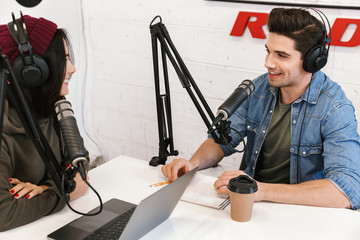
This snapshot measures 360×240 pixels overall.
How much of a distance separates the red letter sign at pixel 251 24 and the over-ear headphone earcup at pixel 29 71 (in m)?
1.34

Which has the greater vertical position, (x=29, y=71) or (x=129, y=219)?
(x=29, y=71)

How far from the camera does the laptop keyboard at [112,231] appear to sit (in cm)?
112

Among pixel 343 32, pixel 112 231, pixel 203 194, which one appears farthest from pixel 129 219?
pixel 343 32

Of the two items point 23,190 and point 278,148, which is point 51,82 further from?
point 278,148

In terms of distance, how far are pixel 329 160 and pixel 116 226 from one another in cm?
76

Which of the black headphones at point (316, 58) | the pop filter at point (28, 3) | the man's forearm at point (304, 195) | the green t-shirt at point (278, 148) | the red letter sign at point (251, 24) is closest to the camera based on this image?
the man's forearm at point (304, 195)

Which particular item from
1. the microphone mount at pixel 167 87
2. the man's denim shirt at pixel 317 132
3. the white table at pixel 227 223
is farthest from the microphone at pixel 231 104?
the man's denim shirt at pixel 317 132

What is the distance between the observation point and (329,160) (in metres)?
1.48

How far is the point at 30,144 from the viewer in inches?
54.1

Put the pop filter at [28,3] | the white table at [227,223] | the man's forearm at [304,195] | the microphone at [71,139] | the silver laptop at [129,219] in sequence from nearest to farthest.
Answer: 1. the microphone at [71,139]
2. the silver laptop at [129,219]
3. the white table at [227,223]
4. the man's forearm at [304,195]
5. the pop filter at [28,3]

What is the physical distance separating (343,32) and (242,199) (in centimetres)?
118

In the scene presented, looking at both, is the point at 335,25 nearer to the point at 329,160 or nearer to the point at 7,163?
the point at 329,160

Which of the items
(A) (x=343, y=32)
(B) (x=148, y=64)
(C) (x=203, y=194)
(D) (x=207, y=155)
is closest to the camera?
(C) (x=203, y=194)

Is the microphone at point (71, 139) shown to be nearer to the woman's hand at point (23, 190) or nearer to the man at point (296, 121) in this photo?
the woman's hand at point (23, 190)
